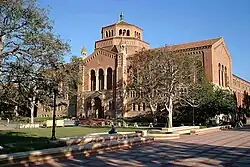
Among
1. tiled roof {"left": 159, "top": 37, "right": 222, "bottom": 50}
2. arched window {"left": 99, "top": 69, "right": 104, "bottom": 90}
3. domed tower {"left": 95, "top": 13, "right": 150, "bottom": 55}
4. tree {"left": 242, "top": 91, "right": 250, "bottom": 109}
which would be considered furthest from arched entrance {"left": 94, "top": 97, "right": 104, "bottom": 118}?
tree {"left": 242, "top": 91, "right": 250, "bottom": 109}

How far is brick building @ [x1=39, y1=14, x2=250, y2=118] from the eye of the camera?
4700cm

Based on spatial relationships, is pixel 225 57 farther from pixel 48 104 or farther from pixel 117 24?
pixel 48 104

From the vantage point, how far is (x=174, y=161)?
12258mm

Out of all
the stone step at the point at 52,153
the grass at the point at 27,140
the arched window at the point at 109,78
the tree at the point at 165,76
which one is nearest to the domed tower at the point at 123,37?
the arched window at the point at 109,78

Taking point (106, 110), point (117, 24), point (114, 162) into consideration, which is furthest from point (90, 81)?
point (114, 162)

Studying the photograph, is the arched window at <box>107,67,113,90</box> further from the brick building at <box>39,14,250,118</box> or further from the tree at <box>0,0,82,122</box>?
the tree at <box>0,0,82,122</box>

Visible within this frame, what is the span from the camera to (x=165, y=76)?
35.5 meters

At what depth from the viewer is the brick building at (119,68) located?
4700 centimetres

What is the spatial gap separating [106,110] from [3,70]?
140 ft

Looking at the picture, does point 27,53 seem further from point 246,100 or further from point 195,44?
point 246,100

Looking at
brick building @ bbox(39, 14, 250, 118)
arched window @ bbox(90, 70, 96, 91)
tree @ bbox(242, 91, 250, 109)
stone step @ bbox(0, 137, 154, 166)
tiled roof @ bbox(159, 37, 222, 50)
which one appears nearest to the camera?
stone step @ bbox(0, 137, 154, 166)

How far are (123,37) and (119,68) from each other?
837 cm

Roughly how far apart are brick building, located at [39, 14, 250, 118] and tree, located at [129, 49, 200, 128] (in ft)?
29.3

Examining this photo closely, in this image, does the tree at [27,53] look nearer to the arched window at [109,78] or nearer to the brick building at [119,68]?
the brick building at [119,68]
